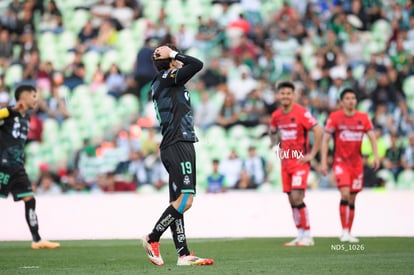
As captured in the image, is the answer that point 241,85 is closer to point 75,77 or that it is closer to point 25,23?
point 75,77

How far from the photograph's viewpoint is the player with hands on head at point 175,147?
11.1m

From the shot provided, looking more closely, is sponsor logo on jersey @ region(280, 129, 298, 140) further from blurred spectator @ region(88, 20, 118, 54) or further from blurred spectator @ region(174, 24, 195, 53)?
blurred spectator @ region(88, 20, 118, 54)

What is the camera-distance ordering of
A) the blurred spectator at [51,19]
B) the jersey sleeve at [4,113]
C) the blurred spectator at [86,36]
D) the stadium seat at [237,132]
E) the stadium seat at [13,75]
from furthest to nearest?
the blurred spectator at [51,19]
the blurred spectator at [86,36]
the stadium seat at [13,75]
the stadium seat at [237,132]
the jersey sleeve at [4,113]

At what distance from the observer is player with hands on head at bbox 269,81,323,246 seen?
51.6ft

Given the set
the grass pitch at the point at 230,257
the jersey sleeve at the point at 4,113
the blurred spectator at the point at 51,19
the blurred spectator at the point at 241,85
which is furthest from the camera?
the blurred spectator at the point at 51,19

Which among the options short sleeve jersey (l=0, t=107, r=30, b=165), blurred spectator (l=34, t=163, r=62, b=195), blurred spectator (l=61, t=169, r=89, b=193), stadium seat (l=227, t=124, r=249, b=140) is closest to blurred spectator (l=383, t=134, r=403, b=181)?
stadium seat (l=227, t=124, r=249, b=140)

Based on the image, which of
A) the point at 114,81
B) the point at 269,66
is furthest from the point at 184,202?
the point at 269,66

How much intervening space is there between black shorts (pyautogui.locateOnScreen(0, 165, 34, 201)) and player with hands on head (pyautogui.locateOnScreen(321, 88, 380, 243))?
505 cm

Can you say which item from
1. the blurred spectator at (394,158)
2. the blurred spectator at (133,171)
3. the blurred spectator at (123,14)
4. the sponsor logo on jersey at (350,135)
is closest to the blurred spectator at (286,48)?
the blurred spectator at (394,158)

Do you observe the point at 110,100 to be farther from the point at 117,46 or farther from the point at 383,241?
the point at 383,241

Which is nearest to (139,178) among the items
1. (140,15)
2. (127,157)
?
(127,157)

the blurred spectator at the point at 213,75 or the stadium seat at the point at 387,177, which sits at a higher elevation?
the blurred spectator at the point at 213,75

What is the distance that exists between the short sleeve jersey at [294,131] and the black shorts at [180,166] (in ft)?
16.1

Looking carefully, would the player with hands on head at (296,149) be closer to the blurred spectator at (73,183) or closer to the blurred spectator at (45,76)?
the blurred spectator at (73,183)
